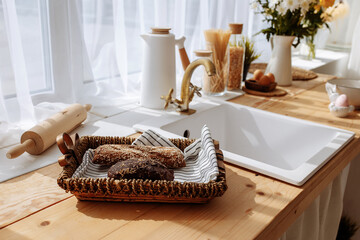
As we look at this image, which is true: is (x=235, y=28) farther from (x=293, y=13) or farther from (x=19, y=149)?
(x=19, y=149)

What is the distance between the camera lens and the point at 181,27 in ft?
5.44

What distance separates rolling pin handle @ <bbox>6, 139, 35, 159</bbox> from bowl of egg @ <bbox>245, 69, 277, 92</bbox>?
3.35 ft

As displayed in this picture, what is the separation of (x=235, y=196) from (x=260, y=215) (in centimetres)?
8

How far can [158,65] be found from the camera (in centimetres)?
132

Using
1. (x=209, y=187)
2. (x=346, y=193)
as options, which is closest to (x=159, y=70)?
(x=209, y=187)

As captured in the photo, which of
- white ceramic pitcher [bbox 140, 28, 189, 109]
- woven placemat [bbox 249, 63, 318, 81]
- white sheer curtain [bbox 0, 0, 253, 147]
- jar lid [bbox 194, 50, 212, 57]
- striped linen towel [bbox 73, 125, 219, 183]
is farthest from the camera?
woven placemat [bbox 249, 63, 318, 81]

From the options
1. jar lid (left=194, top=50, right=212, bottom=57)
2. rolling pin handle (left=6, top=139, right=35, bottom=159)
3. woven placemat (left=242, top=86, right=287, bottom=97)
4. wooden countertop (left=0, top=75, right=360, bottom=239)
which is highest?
jar lid (left=194, top=50, right=212, bottom=57)

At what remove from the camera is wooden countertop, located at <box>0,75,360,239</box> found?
66cm

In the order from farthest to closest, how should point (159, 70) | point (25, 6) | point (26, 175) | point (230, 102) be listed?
point (230, 102) < point (159, 70) < point (25, 6) < point (26, 175)

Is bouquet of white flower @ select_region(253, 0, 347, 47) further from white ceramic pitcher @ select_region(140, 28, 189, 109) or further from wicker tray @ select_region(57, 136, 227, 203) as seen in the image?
wicker tray @ select_region(57, 136, 227, 203)

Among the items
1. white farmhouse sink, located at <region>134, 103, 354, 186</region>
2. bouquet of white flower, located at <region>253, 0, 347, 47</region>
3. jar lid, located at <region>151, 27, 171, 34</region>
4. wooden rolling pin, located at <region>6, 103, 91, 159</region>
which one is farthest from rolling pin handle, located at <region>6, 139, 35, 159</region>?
bouquet of white flower, located at <region>253, 0, 347, 47</region>

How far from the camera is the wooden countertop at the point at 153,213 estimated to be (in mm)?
656

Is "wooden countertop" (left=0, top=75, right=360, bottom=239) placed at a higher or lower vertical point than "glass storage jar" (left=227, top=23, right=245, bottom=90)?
lower

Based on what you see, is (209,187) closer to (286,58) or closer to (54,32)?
(54,32)
